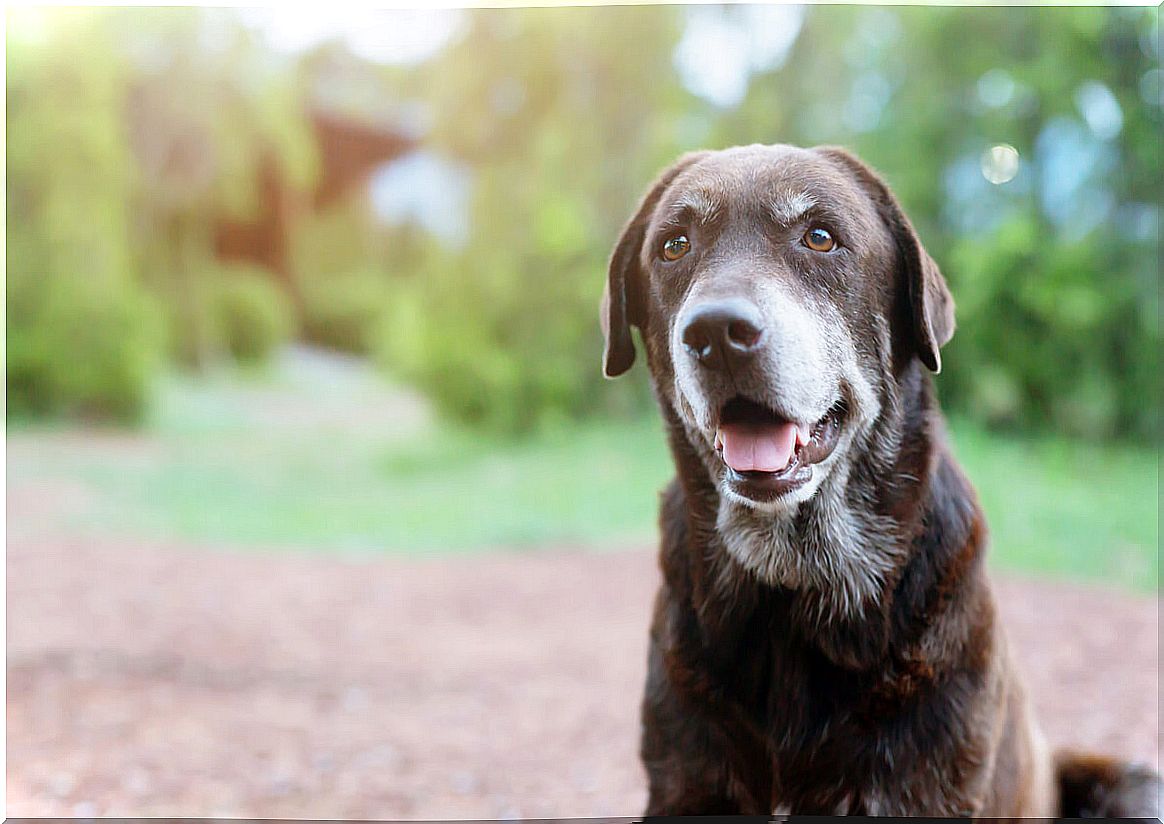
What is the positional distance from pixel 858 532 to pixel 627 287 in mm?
541

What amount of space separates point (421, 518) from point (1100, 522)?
3.38 meters

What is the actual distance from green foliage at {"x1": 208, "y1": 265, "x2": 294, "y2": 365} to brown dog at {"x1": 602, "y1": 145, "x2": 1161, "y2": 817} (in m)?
4.62

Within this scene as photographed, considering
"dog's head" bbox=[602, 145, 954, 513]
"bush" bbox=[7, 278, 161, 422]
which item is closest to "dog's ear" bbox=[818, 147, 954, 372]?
"dog's head" bbox=[602, 145, 954, 513]

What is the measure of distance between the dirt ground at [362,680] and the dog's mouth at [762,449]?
1545 millimetres

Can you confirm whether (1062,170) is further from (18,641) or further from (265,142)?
(18,641)

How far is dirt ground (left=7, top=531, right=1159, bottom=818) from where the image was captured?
103 inches

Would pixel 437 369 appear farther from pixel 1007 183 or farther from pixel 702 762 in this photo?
pixel 702 762

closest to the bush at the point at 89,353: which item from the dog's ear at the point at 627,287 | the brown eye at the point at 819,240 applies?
the dog's ear at the point at 627,287

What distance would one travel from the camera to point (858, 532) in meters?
1.41

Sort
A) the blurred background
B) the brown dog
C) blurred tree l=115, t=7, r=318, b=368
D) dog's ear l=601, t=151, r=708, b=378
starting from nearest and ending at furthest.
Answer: the brown dog
dog's ear l=601, t=151, r=708, b=378
the blurred background
blurred tree l=115, t=7, r=318, b=368

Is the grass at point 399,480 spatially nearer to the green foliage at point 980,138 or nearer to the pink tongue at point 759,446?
the green foliage at point 980,138

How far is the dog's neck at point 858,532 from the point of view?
139 centimetres

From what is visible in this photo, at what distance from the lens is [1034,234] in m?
4.45

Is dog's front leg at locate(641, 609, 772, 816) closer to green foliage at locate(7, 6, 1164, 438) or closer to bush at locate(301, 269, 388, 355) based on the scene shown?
green foliage at locate(7, 6, 1164, 438)
